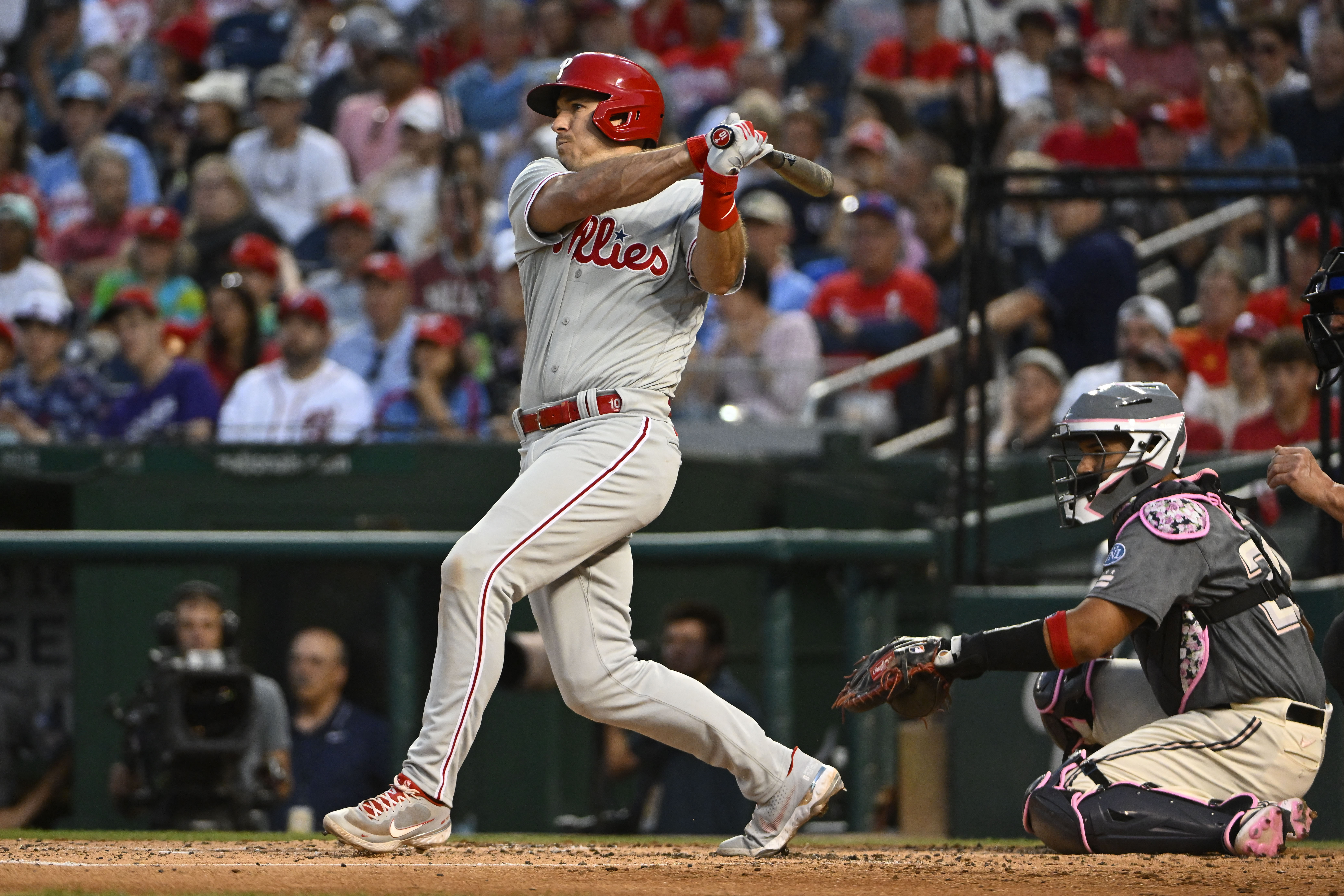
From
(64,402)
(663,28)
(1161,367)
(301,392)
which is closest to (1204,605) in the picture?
(1161,367)

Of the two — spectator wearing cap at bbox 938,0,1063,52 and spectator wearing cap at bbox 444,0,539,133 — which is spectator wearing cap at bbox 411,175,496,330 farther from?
spectator wearing cap at bbox 938,0,1063,52

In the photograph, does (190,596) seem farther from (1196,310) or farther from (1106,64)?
(1106,64)

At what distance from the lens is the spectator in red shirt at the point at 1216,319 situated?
8.54 metres

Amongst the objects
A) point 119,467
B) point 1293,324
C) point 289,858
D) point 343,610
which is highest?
point 1293,324

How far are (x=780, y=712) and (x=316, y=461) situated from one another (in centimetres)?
234

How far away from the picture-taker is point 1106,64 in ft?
34.4

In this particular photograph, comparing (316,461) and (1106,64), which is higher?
(1106,64)

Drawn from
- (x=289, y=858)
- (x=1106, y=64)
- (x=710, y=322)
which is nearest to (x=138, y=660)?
(x=710, y=322)

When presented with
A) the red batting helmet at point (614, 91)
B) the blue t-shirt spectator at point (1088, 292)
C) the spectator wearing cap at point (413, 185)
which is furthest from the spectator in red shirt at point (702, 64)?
the red batting helmet at point (614, 91)

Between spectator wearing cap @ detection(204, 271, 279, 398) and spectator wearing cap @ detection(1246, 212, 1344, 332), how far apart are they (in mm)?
4837

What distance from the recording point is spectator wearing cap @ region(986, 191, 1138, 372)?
884 centimetres

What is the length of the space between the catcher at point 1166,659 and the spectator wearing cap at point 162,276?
693 centimetres

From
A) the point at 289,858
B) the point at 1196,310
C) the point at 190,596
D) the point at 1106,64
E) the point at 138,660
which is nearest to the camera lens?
the point at 289,858

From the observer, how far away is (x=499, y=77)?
12695mm
